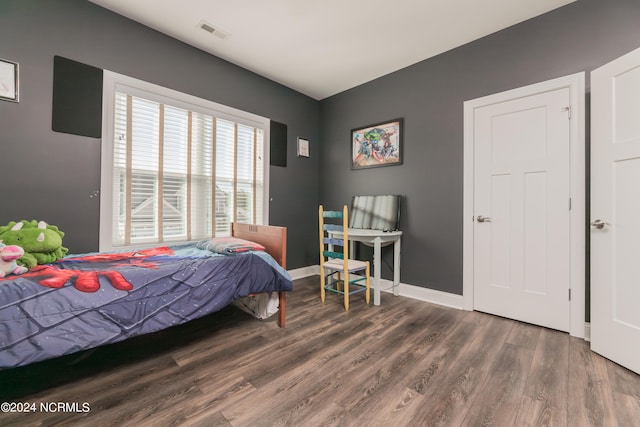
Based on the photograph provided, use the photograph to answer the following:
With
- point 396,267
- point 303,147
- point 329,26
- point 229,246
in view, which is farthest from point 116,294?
point 303,147

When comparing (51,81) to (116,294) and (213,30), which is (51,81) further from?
(116,294)

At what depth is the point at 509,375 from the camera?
5.33 ft

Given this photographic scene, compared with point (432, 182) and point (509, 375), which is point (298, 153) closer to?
point (432, 182)

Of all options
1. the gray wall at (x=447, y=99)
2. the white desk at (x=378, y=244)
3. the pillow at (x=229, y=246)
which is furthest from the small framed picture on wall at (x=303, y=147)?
the pillow at (x=229, y=246)

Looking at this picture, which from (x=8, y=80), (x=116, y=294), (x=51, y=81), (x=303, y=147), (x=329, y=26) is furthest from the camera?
(x=303, y=147)

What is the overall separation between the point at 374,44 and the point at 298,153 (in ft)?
5.46

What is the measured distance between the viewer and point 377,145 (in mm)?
3439

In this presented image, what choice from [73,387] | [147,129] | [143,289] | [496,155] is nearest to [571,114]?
[496,155]

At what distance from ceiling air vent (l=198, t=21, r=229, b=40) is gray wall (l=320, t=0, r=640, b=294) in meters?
1.78

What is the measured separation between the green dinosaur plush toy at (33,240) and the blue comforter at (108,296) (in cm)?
7

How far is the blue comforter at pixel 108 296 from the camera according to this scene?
1.25 metres

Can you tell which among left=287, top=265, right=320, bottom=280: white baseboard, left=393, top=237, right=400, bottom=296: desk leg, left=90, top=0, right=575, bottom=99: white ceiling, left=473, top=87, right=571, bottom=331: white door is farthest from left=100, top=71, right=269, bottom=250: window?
left=473, top=87, right=571, bottom=331: white door

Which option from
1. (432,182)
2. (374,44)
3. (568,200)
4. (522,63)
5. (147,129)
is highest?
(374,44)

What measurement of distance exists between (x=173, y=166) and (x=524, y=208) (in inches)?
132
